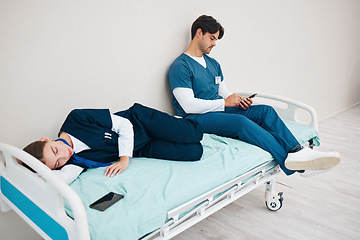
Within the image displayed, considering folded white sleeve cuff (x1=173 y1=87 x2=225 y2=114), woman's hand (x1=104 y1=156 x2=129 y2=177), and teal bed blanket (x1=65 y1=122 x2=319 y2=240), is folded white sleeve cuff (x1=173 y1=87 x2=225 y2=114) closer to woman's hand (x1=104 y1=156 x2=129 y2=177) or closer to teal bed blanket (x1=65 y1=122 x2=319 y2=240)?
teal bed blanket (x1=65 y1=122 x2=319 y2=240)

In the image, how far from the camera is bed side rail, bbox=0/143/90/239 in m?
1.09

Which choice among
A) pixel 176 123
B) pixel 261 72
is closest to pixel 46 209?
pixel 176 123

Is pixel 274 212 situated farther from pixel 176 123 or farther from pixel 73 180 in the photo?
pixel 73 180

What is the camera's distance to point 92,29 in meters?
1.87

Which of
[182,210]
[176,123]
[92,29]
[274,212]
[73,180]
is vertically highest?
[92,29]

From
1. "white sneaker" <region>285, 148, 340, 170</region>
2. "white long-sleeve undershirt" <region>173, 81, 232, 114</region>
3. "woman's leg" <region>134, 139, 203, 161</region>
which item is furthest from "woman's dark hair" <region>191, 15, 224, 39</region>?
"white sneaker" <region>285, 148, 340, 170</region>

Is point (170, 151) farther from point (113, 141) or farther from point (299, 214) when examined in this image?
point (299, 214)

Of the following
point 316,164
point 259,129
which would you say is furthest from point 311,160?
point 259,129

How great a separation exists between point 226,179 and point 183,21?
1.28 m

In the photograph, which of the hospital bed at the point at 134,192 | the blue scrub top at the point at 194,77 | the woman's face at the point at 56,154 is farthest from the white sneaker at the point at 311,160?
the woman's face at the point at 56,154

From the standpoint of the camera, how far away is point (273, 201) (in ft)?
7.38

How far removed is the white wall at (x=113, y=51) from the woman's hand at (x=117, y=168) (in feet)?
1.48

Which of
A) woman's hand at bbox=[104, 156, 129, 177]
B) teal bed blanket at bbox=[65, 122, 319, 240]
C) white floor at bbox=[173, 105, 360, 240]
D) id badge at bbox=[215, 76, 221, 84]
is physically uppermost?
id badge at bbox=[215, 76, 221, 84]

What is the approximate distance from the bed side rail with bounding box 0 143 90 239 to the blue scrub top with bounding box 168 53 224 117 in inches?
45.5
